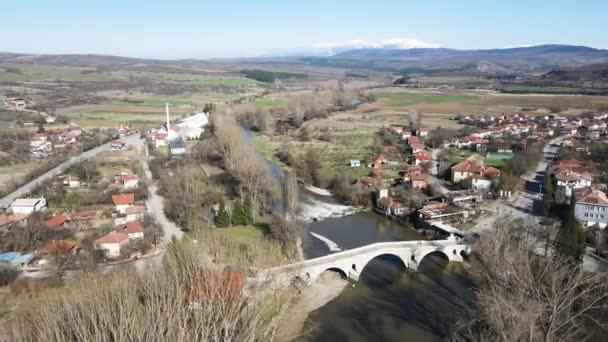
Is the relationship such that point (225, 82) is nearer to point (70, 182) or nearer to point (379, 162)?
point (379, 162)

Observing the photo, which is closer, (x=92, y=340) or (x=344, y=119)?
(x=92, y=340)

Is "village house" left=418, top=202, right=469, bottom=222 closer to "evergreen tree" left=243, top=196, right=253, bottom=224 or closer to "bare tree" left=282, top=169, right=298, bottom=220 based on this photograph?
"bare tree" left=282, top=169, right=298, bottom=220

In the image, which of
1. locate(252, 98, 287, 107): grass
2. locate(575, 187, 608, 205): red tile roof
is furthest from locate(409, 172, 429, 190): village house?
locate(252, 98, 287, 107): grass

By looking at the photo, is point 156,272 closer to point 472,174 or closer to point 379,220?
point 379,220

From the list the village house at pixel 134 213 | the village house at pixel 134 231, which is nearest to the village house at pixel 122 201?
the village house at pixel 134 213

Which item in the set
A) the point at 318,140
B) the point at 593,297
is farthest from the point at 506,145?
the point at 593,297

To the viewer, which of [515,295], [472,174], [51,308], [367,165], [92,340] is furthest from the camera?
[367,165]

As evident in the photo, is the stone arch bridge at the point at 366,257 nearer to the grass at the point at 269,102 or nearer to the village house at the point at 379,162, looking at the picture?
the village house at the point at 379,162

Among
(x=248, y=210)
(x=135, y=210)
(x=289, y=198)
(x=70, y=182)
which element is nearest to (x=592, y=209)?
(x=289, y=198)
